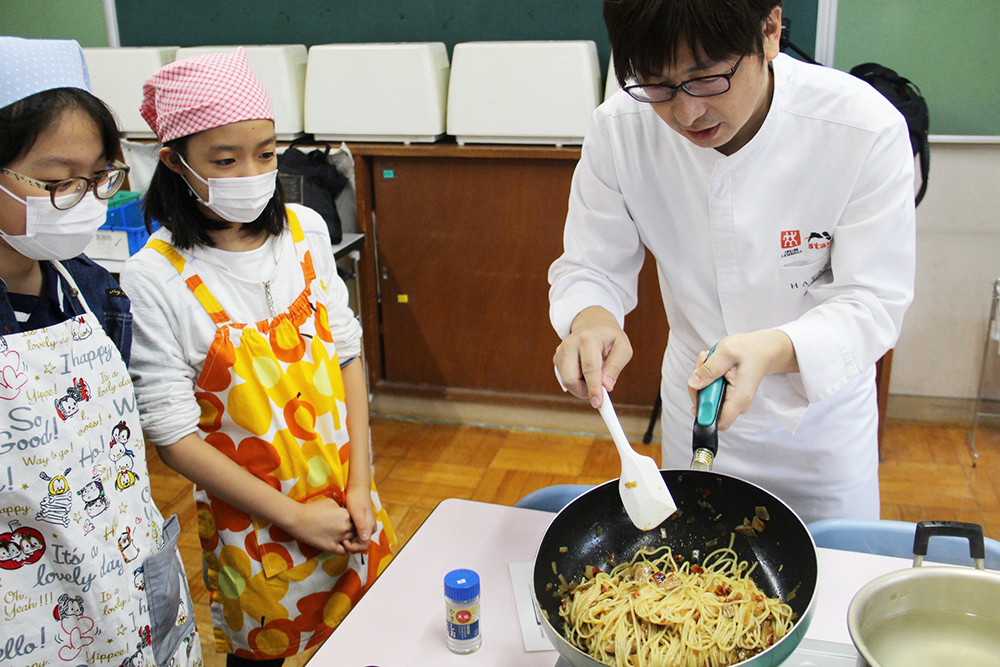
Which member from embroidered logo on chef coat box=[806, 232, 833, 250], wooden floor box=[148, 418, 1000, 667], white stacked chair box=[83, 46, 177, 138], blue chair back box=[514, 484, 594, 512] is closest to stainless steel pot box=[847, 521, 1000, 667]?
embroidered logo on chef coat box=[806, 232, 833, 250]

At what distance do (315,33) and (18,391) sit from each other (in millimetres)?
2349

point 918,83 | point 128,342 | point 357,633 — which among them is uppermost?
point 918,83

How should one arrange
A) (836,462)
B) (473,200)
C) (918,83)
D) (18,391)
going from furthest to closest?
(473,200) → (918,83) → (836,462) → (18,391)

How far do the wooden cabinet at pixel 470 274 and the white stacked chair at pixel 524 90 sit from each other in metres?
0.07

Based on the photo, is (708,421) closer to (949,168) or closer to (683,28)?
(683,28)

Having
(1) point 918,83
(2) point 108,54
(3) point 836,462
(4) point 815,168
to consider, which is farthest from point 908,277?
(2) point 108,54

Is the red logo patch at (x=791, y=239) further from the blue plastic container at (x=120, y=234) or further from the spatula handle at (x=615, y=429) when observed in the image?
the blue plastic container at (x=120, y=234)

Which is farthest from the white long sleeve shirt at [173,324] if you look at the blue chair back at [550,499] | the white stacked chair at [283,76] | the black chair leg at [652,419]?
the black chair leg at [652,419]

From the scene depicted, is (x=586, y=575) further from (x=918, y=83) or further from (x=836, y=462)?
(x=918, y=83)

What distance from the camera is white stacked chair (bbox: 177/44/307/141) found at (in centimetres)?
283

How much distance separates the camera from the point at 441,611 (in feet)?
3.55

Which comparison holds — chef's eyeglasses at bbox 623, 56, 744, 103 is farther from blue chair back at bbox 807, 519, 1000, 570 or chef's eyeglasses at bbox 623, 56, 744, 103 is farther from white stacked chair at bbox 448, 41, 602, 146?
white stacked chair at bbox 448, 41, 602, 146

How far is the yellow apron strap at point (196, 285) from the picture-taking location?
1.30 metres

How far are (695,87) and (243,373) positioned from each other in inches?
31.7
